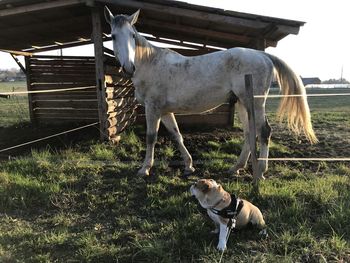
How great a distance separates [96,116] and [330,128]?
7.16 metres

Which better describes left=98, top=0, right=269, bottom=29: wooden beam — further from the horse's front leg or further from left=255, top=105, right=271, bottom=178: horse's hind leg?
the horse's front leg

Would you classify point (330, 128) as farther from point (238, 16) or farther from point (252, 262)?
point (252, 262)

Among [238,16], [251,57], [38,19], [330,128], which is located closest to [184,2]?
[238,16]

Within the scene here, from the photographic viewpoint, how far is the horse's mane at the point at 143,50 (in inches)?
219

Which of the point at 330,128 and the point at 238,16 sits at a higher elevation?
the point at 238,16

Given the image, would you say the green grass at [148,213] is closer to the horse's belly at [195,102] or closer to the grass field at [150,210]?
the grass field at [150,210]

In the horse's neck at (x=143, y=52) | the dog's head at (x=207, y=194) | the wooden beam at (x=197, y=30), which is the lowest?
the dog's head at (x=207, y=194)

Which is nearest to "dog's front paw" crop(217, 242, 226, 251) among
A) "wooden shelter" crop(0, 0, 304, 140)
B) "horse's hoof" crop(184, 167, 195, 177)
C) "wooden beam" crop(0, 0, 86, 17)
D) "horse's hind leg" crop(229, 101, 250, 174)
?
"horse's hoof" crop(184, 167, 195, 177)

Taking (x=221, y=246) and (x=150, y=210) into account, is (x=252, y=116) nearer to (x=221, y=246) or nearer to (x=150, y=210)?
(x=150, y=210)

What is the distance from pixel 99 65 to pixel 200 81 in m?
2.85

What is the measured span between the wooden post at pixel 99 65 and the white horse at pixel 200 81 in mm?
1741

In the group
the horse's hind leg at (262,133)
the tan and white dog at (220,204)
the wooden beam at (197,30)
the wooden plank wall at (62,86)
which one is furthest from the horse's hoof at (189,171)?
the wooden plank wall at (62,86)

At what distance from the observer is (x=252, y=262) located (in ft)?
9.94

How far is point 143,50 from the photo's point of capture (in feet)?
18.4
